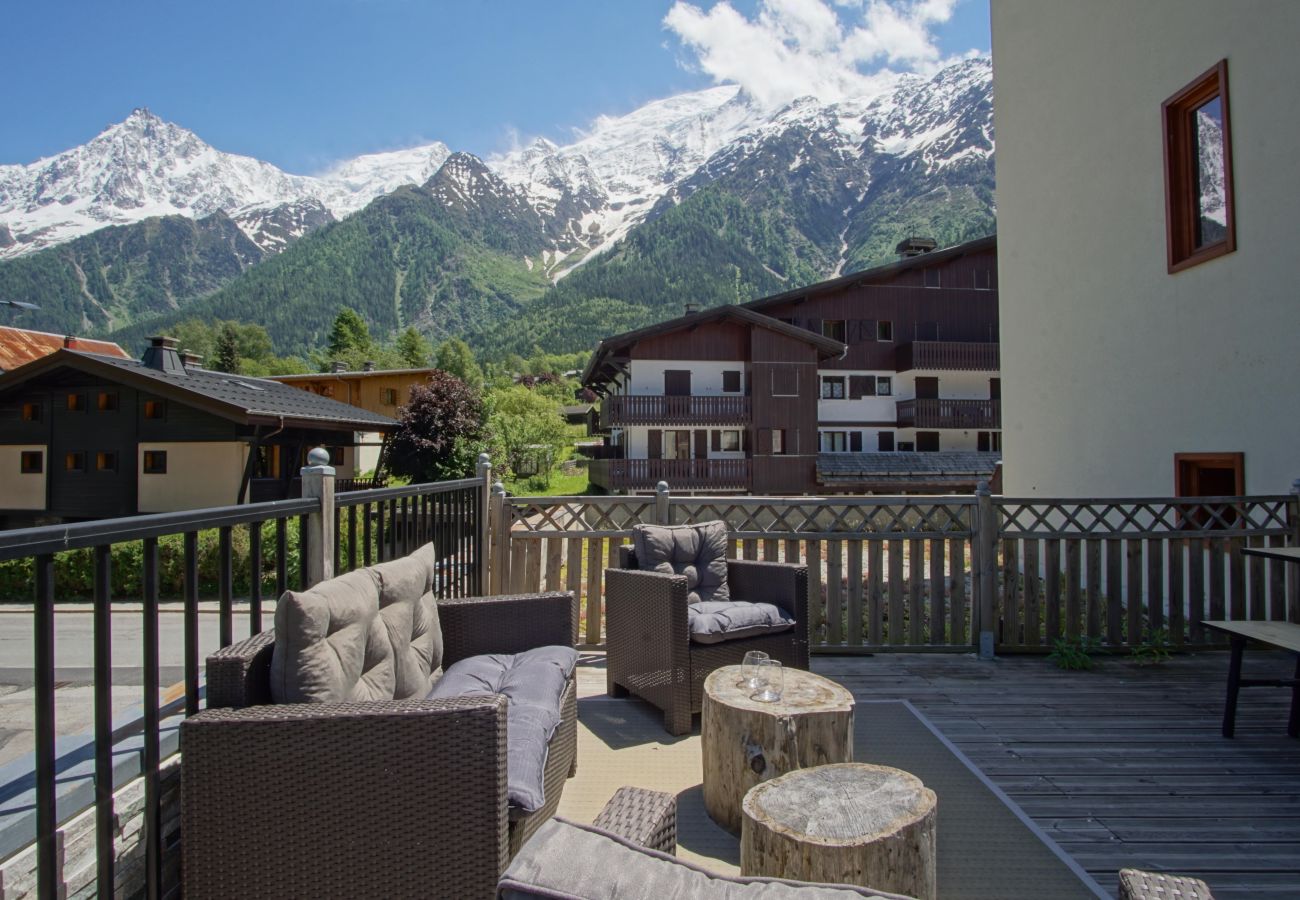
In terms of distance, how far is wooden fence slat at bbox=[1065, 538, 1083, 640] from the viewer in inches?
215

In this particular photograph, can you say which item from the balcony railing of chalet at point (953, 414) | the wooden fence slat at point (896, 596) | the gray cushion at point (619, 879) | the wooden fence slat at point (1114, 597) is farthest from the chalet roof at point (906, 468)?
the gray cushion at point (619, 879)

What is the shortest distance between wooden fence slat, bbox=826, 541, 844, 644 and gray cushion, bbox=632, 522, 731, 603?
1.03 metres

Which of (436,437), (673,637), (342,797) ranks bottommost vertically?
(673,637)

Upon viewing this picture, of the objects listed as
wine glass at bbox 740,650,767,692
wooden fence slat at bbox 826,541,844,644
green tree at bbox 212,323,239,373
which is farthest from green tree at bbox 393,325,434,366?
wine glass at bbox 740,650,767,692

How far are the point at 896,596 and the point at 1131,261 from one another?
4.49m

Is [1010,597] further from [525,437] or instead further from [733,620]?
[525,437]

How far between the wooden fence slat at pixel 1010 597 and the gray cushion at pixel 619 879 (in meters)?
4.83

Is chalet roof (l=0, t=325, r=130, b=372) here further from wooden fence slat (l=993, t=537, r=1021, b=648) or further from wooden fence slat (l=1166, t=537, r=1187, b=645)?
wooden fence slat (l=1166, t=537, r=1187, b=645)

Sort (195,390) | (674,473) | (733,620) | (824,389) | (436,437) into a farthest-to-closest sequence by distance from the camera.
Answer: (824,389), (436,437), (674,473), (195,390), (733,620)

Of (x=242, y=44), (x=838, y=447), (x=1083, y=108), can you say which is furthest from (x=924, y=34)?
(x=1083, y=108)

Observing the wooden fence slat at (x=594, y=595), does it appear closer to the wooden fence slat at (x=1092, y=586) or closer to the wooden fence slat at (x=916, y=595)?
the wooden fence slat at (x=916, y=595)

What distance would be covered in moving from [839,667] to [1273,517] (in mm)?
3496

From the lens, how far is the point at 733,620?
14.0 feet

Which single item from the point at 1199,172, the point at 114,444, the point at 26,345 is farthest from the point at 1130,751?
the point at 26,345
